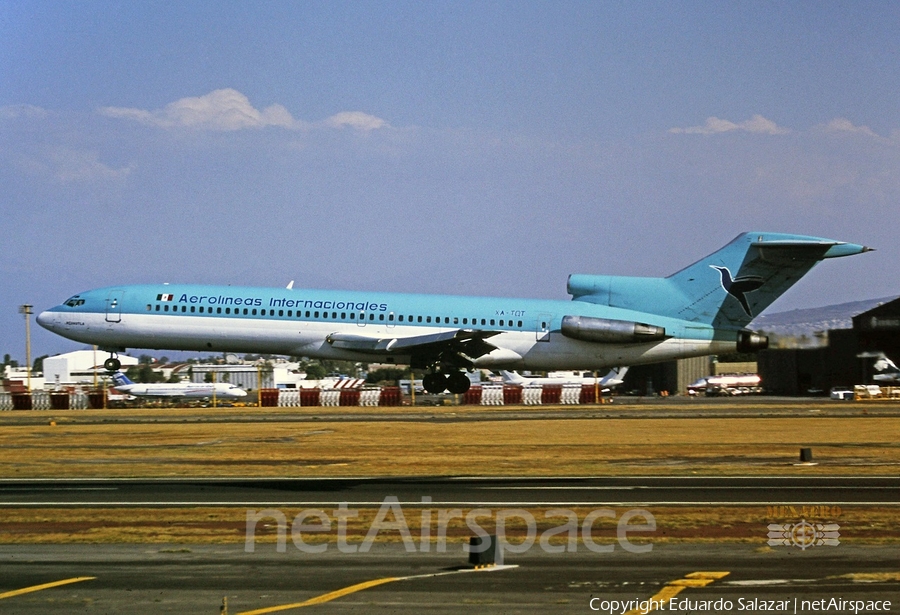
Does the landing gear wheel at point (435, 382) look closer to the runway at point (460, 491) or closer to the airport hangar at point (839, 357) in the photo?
the runway at point (460, 491)

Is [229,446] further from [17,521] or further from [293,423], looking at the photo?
[17,521]

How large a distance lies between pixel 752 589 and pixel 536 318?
1082 inches

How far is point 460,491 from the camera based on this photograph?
23.9m

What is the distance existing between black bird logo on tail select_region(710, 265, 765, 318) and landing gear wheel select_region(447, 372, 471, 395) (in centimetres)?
1088

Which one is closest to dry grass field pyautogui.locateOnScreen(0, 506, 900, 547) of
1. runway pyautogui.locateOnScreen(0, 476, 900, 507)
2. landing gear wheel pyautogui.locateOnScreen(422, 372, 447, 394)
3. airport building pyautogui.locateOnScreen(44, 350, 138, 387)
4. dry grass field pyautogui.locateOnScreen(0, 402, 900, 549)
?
dry grass field pyautogui.locateOnScreen(0, 402, 900, 549)

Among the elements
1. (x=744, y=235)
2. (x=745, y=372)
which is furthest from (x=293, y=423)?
(x=745, y=372)

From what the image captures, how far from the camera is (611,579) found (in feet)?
46.9

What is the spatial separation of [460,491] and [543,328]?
57.4 feet

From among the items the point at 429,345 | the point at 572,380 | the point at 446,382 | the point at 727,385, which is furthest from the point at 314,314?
the point at 727,385

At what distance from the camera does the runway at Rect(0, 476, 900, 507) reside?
72.4 feet

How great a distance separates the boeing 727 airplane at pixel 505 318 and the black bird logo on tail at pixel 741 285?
4cm

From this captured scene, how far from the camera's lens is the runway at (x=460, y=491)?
22.1 meters

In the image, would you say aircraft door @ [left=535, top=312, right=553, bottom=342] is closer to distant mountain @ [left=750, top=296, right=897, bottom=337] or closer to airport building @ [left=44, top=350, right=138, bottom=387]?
distant mountain @ [left=750, top=296, right=897, bottom=337]

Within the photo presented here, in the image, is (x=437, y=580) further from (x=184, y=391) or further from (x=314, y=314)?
(x=184, y=391)
